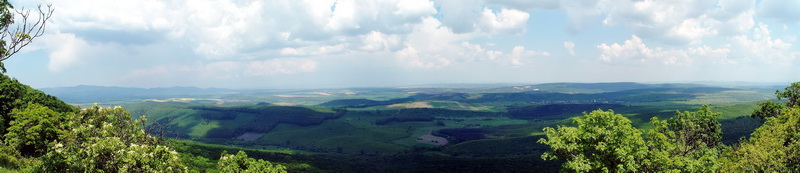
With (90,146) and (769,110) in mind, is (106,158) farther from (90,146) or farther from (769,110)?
(769,110)

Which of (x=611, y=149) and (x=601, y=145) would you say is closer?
(x=601, y=145)

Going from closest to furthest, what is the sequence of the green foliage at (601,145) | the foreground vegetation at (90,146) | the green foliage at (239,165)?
the foreground vegetation at (90,146)
the green foliage at (601,145)
the green foliage at (239,165)

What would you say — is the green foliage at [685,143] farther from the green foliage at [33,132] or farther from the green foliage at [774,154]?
the green foliage at [33,132]

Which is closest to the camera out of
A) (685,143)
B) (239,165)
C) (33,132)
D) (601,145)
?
(601,145)

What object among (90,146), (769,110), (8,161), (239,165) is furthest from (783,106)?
(8,161)

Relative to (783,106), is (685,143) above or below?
Result: below

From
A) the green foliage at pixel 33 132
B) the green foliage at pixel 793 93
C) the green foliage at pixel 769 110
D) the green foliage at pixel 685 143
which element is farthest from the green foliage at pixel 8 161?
the green foliage at pixel 793 93
